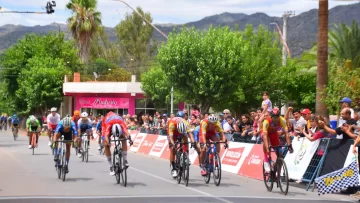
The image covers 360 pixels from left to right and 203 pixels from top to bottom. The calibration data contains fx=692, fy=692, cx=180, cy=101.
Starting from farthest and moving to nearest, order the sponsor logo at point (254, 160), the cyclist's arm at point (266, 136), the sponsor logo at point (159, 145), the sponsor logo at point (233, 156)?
the sponsor logo at point (159, 145)
the sponsor logo at point (233, 156)
the sponsor logo at point (254, 160)
the cyclist's arm at point (266, 136)

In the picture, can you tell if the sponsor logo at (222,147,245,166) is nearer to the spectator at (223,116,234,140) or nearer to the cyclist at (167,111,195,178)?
the spectator at (223,116,234,140)

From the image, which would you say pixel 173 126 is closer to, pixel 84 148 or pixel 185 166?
pixel 185 166

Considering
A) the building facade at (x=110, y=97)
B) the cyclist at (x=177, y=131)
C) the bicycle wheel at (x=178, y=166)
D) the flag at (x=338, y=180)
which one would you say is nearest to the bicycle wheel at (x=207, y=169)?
the cyclist at (x=177, y=131)

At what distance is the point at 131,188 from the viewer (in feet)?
51.4

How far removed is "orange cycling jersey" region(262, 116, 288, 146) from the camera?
15.2 metres

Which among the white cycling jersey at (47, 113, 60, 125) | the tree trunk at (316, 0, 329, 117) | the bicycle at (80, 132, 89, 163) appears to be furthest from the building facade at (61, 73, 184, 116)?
the tree trunk at (316, 0, 329, 117)

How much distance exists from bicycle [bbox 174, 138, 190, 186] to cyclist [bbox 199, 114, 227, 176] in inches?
20.1

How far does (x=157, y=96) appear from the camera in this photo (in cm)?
5925

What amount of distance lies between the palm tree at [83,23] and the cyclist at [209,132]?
5683 cm

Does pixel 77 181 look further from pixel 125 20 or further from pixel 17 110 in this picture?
pixel 125 20

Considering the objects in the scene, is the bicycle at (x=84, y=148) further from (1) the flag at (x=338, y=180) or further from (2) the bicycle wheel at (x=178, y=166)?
(1) the flag at (x=338, y=180)

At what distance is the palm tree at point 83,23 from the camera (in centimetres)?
7325

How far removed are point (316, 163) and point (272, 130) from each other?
1.53 m

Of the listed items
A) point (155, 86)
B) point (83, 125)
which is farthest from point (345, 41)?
point (83, 125)
